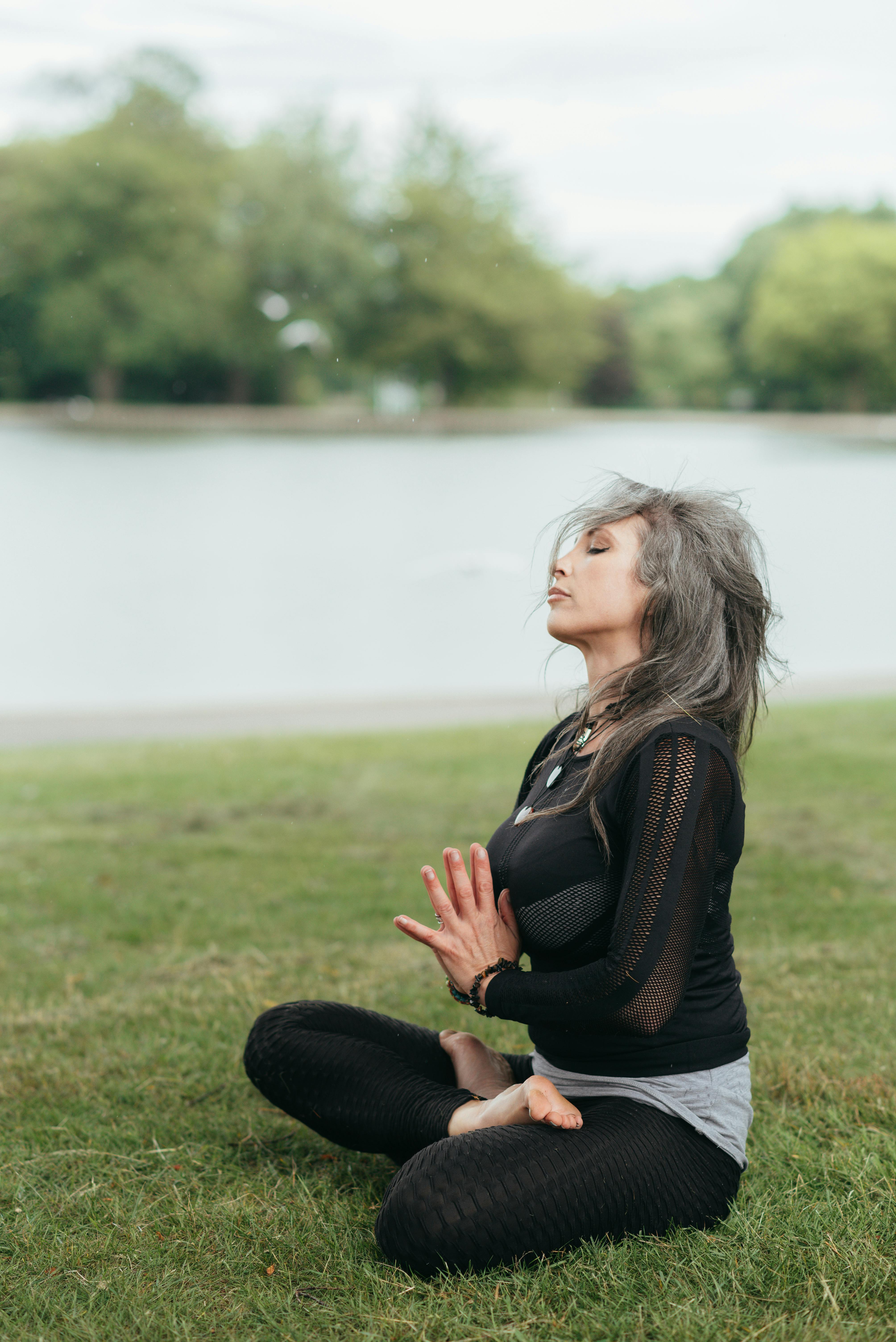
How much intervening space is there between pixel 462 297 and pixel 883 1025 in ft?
28.2

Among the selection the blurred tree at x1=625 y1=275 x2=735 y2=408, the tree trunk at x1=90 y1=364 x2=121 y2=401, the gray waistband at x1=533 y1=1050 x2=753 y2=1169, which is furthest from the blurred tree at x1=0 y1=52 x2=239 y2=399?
the gray waistband at x1=533 y1=1050 x2=753 y2=1169

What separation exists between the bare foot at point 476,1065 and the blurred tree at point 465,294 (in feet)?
23.3

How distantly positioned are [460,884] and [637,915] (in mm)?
351

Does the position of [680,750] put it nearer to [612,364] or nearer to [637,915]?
[637,915]

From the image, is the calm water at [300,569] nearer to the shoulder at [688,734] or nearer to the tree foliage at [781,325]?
the tree foliage at [781,325]

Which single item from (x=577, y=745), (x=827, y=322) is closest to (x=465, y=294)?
(x=827, y=322)

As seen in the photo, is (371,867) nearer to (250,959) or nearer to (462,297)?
(250,959)

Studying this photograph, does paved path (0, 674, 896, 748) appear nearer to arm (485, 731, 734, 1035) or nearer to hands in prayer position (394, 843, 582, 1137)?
hands in prayer position (394, 843, 582, 1137)

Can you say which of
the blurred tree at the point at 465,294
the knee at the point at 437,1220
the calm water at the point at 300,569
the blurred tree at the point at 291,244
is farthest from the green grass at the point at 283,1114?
the blurred tree at the point at 291,244

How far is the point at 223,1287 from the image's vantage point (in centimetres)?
219

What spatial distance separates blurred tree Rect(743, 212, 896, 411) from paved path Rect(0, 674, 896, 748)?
2.74 metres

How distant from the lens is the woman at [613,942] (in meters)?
Result: 2.07

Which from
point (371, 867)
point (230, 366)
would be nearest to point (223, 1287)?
point (371, 867)

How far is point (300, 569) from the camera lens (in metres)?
14.8
